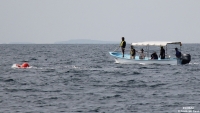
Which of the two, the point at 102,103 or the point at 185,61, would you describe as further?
the point at 185,61

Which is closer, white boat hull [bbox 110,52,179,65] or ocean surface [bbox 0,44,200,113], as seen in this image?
ocean surface [bbox 0,44,200,113]

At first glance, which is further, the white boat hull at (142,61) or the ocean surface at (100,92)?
the white boat hull at (142,61)

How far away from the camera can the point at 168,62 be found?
44.5m

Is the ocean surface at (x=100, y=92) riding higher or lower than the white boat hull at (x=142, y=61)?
lower

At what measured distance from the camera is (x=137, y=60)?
1783 inches

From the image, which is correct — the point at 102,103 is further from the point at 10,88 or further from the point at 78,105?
the point at 10,88

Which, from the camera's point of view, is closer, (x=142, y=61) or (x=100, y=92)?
(x=100, y=92)

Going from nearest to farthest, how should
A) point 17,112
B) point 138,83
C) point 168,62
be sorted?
point 17,112 < point 138,83 < point 168,62

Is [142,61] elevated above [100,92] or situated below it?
above

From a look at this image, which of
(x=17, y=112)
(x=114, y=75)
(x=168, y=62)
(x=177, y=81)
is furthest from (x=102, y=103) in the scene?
(x=168, y=62)

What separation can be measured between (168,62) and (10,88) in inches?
776

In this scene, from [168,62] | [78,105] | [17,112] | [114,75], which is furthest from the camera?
[168,62]

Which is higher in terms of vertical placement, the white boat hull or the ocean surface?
the white boat hull

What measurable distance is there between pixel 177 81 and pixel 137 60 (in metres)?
13.9
